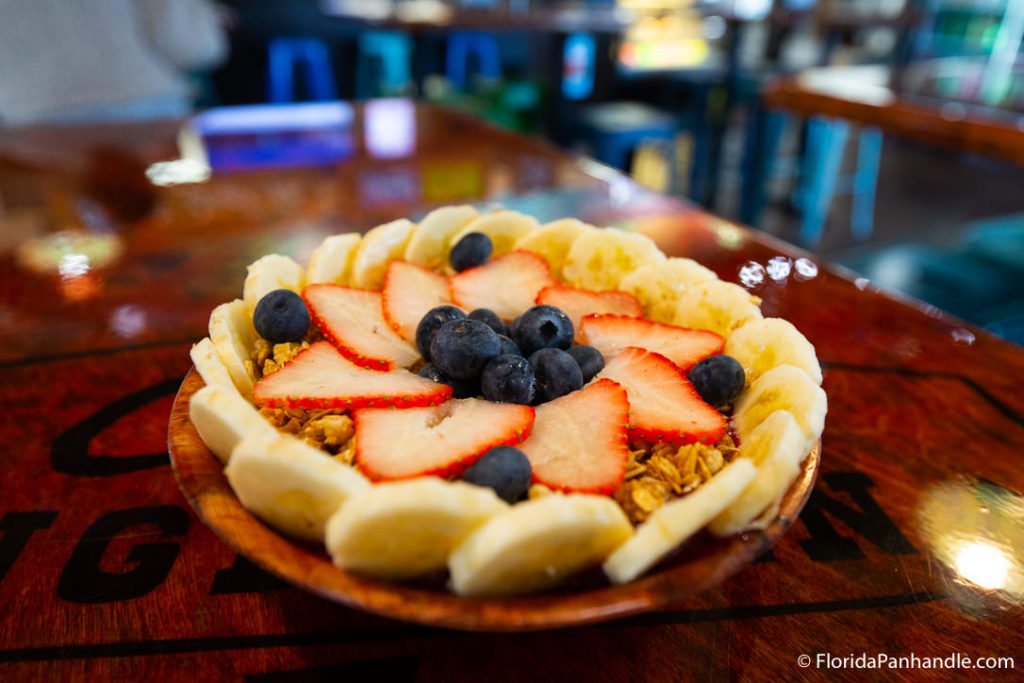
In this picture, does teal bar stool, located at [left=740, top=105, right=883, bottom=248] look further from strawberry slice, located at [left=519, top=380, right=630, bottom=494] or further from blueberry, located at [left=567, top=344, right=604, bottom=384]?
strawberry slice, located at [left=519, top=380, right=630, bottom=494]

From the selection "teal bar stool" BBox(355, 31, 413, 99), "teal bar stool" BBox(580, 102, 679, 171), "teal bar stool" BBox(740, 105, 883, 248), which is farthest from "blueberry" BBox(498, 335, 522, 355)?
"teal bar stool" BBox(355, 31, 413, 99)

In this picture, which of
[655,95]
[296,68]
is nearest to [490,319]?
[296,68]

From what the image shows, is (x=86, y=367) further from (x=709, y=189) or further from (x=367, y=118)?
(x=709, y=189)

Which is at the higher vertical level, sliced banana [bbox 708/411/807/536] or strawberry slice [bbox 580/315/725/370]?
strawberry slice [bbox 580/315/725/370]

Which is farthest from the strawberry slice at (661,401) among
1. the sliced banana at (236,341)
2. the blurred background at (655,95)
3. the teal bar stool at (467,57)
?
the teal bar stool at (467,57)

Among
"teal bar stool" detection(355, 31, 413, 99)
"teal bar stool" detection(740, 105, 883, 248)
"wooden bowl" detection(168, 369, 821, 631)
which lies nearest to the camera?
"wooden bowl" detection(168, 369, 821, 631)
